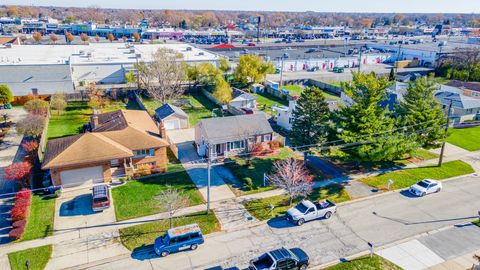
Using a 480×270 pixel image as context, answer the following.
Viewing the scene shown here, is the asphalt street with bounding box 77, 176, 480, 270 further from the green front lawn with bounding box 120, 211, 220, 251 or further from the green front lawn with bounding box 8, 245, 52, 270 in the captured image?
the green front lawn with bounding box 8, 245, 52, 270

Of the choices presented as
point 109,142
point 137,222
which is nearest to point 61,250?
point 137,222

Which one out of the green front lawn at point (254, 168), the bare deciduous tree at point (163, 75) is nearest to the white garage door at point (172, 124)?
Result: the bare deciduous tree at point (163, 75)

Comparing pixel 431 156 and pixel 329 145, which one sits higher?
pixel 329 145

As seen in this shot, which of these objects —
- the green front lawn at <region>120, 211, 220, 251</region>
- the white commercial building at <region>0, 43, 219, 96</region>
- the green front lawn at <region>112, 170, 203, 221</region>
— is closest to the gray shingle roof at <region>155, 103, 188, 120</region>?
the green front lawn at <region>112, 170, 203, 221</region>

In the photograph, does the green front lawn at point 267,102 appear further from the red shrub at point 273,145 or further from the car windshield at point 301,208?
the car windshield at point 301,208

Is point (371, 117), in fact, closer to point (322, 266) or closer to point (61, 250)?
point (322, 266)
